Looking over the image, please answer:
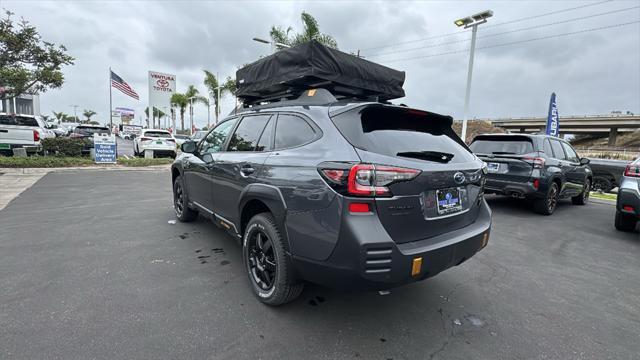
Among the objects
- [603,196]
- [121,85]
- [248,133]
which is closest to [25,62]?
[121,85]

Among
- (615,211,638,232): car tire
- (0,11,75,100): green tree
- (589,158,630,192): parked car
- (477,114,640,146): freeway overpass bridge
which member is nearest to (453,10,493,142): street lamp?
(589,158,630,192): parked car

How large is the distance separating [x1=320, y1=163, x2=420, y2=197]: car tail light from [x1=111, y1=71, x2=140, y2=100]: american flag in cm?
2203

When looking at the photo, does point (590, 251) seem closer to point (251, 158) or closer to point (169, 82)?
point (251, 158)

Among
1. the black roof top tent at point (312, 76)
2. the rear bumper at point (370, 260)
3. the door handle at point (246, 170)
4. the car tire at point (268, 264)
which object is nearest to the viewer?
the rear bumper at point (370, 260)

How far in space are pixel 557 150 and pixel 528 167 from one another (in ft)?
4.59

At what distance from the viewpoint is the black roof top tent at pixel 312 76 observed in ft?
12.4

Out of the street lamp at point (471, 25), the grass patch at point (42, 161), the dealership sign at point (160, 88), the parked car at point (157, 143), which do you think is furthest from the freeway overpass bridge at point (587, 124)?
the grass patch at point (42, 161)

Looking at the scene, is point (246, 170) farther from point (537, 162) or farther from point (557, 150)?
point (557, 150)

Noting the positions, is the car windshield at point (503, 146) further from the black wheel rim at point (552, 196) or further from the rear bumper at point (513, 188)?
the black wheel rim at point (552, 196)

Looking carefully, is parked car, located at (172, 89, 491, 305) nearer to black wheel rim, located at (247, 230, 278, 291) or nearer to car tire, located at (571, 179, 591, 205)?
black wheel rim, located at (247, 230, 278, 291)

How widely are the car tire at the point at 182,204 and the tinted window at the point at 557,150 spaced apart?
6975 mm

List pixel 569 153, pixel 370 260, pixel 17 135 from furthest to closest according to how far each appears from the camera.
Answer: pixel 17 135 < pixel 569 153 < pixel 370 260

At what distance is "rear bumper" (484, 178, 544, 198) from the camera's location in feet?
20.3

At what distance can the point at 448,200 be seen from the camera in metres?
2.52
